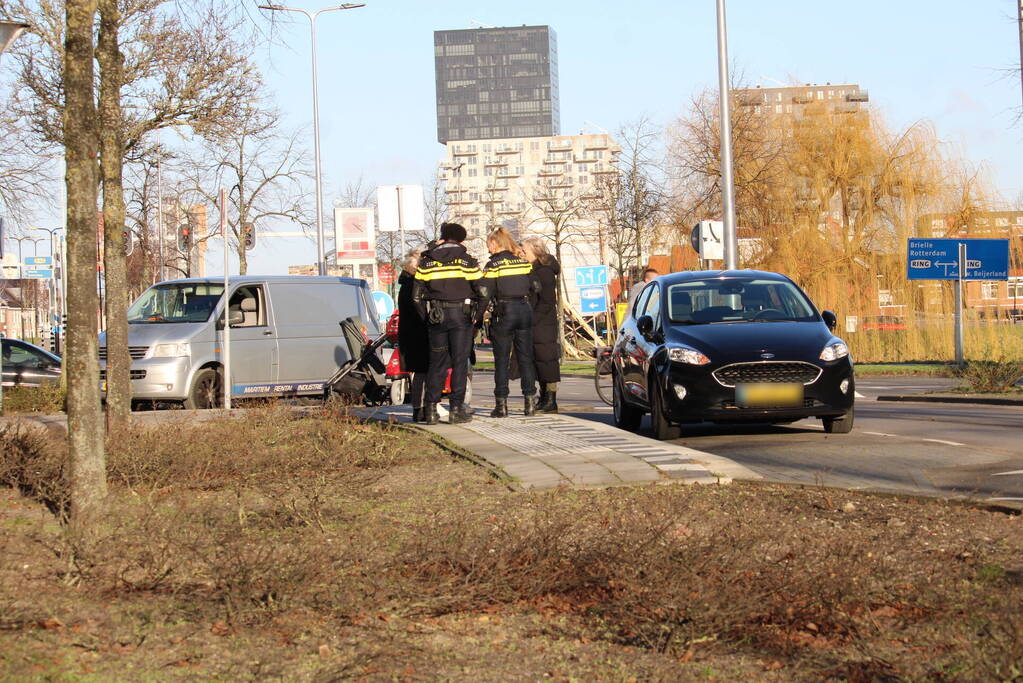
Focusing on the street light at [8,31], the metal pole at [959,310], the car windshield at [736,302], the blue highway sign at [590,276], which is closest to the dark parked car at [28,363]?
the car windshield at [736,302]

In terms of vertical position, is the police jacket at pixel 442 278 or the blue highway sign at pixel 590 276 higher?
the blue highway sign at pixel 590 276

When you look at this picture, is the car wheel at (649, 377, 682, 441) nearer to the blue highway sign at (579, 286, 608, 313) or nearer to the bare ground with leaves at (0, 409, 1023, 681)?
the bare ground with leaves at (0, 409, 1023, 681)

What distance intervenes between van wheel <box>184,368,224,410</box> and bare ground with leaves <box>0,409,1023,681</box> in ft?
34.6

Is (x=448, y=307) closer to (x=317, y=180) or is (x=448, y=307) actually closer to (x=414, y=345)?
(x=414, y=345)

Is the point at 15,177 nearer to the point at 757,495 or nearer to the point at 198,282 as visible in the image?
the point at 198,282

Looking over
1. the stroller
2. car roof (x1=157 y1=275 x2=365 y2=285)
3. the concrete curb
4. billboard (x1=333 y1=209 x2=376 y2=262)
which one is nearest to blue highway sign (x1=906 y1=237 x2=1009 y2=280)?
the concrete curb

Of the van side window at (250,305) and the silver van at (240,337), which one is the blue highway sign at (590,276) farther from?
the van side window at (250,305)

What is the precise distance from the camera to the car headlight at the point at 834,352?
11320 mm

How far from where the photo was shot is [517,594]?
4.80m

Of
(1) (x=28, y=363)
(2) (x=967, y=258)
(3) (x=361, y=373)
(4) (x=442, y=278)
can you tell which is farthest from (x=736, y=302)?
(2) (x=967, y=258)

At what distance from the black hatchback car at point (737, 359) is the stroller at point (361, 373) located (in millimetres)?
4963

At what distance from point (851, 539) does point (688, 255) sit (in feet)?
117

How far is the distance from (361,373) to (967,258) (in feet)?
57.2

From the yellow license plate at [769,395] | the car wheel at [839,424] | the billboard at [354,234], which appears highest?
the billboard at [354,234]
